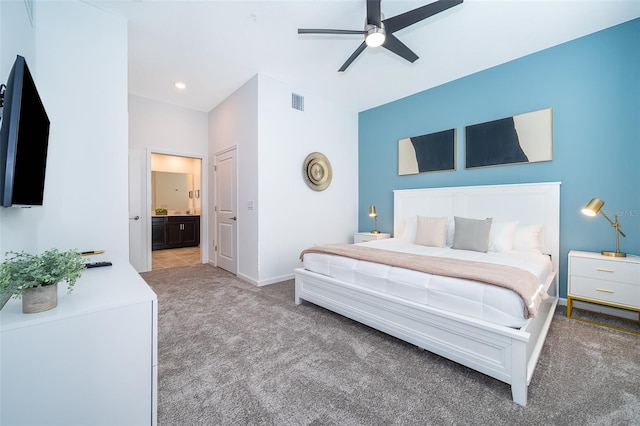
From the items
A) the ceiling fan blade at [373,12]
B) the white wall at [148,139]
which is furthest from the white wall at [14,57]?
the white wall at [148,139]

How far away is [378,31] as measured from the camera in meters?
2.17

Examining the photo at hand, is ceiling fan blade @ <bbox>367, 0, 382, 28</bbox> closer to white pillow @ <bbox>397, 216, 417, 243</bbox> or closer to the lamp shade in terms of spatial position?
white pillow @ <bbox>397, 216, 417, 243</bbox>

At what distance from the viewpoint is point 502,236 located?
114 inches

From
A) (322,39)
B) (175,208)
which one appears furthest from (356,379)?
(175,208)

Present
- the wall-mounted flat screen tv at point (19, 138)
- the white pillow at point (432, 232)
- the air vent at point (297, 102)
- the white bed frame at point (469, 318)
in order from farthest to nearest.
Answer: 1. the air vent at point (297, 102)
2. the white pillow at point (432, 232)
3. the white bed frame at point (469, 318)
4. the wall-mounted flat screen tv at point (19, 138)

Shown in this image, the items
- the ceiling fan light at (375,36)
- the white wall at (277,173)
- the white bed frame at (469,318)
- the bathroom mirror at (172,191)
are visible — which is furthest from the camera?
the bathroom mirror at (172,191)

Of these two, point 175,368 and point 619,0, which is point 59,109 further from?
point 619,0

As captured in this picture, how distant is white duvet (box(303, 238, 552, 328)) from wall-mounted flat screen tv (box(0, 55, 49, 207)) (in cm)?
216

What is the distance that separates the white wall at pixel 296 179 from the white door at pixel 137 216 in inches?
89.4

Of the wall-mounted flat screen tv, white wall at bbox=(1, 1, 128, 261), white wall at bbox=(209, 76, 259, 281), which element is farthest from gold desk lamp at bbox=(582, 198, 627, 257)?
white wall at bbox=(1, 1, 128, 261)

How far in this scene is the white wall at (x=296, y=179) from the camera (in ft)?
12.2

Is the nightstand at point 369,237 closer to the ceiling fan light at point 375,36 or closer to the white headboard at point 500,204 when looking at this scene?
the white headboard at point 500,204

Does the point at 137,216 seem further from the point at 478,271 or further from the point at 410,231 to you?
the point at 478,271

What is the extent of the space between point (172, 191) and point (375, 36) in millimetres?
6984
